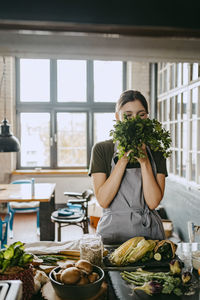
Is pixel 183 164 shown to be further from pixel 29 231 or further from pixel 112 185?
pixel 112 185

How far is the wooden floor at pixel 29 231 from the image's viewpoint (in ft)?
14.8

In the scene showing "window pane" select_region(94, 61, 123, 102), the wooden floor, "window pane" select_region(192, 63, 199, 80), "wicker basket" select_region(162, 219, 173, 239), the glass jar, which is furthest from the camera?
"window pane" select_region(94, 61, 123, 102)

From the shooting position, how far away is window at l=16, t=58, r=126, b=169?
6461 millimetres

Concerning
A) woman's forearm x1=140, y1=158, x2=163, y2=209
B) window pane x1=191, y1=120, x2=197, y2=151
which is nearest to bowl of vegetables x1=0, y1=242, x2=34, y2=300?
woman's forearm x1=140, y1=158, x2=163, y2=209

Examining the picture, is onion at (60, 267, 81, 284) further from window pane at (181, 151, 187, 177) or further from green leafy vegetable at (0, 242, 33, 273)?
window pane at (181, 151, 187, 177)

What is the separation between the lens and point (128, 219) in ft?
4.86

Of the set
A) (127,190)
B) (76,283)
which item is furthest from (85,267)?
(127,190)

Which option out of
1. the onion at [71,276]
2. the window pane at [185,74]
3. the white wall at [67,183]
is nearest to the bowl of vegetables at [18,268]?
the onion at [71,276]

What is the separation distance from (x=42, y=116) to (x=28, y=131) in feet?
1.54

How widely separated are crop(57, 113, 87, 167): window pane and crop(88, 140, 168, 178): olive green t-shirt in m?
4.94

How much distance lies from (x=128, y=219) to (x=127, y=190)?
17 cm

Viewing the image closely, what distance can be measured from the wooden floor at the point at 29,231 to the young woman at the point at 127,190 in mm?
3140

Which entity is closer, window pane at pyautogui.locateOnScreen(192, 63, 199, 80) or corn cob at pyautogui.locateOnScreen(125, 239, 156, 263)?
corn cob at pyautogui.locateOnScreen(125, 239, 156, 263)

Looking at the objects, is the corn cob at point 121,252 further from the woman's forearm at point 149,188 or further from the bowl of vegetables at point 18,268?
the bowl of vegetables at point 18,268
